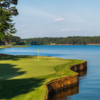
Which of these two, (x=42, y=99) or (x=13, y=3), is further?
(x=13, y=3)

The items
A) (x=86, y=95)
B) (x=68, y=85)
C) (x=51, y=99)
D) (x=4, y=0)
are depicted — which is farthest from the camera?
(x=4, y=0)

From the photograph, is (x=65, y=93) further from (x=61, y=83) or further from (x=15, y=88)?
(x=15, y=88)

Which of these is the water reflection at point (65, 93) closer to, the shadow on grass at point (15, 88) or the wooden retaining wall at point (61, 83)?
the wooden retaining wall at point (61, 83)

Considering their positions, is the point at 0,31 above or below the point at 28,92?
above

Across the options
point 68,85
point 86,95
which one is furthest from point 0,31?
point 86,95

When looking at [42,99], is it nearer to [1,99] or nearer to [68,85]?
[1,99]

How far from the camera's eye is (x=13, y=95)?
39.7 feet

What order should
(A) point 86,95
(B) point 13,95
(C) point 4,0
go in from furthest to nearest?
1. (C) point 4,0
2. (A) point 86,95
3. (B) point 13,95

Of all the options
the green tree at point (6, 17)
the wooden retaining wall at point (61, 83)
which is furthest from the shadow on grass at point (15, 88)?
the green tree at point (6, 17)

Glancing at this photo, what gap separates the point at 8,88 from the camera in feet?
45.0

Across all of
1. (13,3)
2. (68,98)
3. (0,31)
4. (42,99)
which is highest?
(13,3)

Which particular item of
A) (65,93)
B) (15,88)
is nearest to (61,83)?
(65,93)

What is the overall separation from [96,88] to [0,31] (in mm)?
26878

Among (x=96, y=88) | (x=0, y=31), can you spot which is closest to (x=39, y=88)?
(x=96, y=88)
